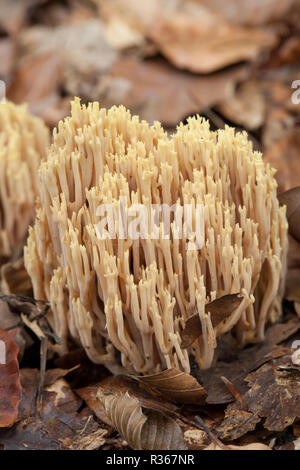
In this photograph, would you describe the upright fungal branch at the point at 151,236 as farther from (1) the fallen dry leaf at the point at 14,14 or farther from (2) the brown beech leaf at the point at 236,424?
(1) the fallen dry leaf at the point at 14,14

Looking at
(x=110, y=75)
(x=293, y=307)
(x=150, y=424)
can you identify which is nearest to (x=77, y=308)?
(x=150, y=424)

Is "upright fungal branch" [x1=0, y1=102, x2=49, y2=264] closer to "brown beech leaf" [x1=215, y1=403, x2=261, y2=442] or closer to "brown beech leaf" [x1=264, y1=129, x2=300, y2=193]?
"brown beech leaf" [x1=264, y1=129, x2=300, y2=193]

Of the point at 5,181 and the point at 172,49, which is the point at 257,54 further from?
the point at 5,181

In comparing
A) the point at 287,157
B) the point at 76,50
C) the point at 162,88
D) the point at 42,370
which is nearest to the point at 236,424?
the point at 42,370

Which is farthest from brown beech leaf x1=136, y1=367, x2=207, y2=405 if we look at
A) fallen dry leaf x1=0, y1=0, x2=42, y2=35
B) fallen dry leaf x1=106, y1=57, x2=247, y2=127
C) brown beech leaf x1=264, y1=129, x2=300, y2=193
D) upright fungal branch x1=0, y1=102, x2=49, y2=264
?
fallen dry leaf x1=0, y1=0, x2=42, y2=35

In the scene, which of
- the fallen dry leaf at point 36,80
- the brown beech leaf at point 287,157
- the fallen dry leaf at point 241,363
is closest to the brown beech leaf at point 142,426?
the fallen dry leaf at point 241,363

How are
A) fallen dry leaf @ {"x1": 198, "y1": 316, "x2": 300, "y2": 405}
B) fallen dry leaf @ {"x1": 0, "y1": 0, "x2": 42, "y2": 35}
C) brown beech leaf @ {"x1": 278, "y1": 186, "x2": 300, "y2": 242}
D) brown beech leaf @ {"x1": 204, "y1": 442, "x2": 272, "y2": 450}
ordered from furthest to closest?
fallen dry leaf @ {"x1": 0, "y1": 0, "x2": 42, "y2": 35} → brown beech leaf @ {"x1": 278, "y1": 186, "x2": 300, "y2": 242} → fallen dry leaf @ {"x1": 198, "y1": 316, "x2": 300, "y2": 405} → brown beech leaf @ {"x1": 204, "y1": 442, "x2": 272, "y2": 450}
